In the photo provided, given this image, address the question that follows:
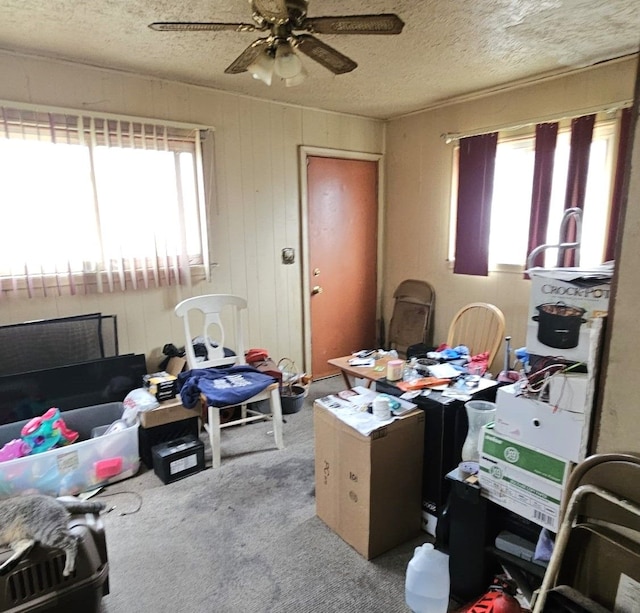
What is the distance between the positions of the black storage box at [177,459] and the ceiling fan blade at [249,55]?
6.70 feet

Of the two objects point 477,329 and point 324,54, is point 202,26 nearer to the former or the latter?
point 324,54

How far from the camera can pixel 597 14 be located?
217 centimetres

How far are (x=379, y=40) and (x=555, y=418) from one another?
2125 mm

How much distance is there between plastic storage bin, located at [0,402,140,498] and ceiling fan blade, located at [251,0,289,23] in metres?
2.17

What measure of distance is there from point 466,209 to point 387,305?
4.40 ft

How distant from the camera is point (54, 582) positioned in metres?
1.44

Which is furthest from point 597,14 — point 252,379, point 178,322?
point 178,322

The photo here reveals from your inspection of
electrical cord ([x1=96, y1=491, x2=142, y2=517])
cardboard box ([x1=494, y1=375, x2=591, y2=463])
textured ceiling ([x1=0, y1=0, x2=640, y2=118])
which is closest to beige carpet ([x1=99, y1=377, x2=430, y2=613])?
electrical cord ([x1=96, y1=491, x2=142, y2=517])

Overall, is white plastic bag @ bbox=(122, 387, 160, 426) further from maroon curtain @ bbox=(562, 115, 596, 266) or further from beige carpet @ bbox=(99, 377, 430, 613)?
maroon curtain @ bbox=(562, 115, 596, 266)

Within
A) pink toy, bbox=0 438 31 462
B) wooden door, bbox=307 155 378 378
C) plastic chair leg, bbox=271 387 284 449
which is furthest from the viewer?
wooden door, bbox=307 155 378 378

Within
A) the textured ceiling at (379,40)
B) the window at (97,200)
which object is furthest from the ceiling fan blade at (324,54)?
the window at (97,200)

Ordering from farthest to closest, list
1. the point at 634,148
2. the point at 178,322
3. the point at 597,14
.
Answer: the point at 178,322 < the point at 597,14 < the point at 634,148

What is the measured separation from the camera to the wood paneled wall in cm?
269

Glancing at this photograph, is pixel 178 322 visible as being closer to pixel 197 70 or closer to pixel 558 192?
pixel 197 70
